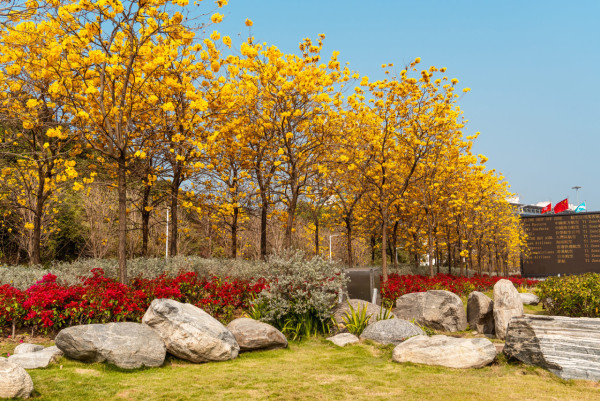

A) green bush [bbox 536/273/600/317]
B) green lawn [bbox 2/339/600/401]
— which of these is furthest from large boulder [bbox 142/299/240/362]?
green bush [bbox 536/273/600/317]

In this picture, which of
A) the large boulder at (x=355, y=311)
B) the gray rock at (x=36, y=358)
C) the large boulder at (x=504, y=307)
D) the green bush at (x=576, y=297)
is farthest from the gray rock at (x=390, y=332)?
the gray rock at (x=36, y=358)

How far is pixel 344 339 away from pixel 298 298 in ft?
4.25

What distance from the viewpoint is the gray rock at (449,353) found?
23.2 ft

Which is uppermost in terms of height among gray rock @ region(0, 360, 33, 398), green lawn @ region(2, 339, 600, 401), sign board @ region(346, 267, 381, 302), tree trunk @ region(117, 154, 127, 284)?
tree trunk @ region(117, 154, 127, 284)

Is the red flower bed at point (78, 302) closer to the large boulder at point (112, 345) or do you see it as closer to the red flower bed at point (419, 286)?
the large boulder at point (112, 345)

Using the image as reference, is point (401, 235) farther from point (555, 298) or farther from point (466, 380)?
point (466, 380)

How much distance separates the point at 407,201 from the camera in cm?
2130

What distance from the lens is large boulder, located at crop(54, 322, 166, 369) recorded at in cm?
673

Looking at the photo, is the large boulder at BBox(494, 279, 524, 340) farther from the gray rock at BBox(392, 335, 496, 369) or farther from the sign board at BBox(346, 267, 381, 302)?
the gray rock at BBox(392, 335, 496, 369)

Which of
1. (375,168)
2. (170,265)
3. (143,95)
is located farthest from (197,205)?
(375,168)

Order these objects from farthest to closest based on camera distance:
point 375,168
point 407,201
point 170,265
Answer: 1. point 407,201
2. point 375,168
3. point 170,265

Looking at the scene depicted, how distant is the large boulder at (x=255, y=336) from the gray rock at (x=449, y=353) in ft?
7.04

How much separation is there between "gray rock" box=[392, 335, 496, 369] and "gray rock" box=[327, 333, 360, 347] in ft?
4.65

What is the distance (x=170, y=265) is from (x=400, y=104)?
9.37m
